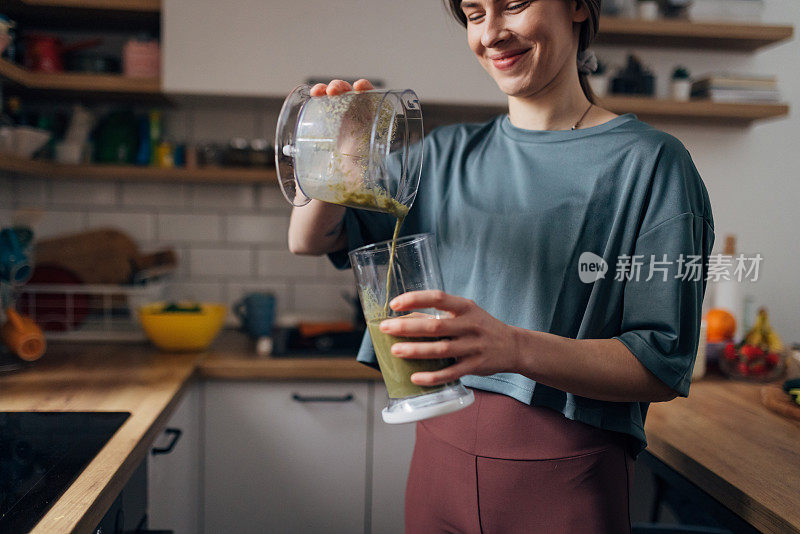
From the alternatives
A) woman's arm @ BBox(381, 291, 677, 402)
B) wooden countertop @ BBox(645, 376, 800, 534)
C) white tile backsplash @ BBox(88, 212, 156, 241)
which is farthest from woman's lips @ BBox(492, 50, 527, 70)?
white tile backsplash @ BBox(88, 212, 156, 241)

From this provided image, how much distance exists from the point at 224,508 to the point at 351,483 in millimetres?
366

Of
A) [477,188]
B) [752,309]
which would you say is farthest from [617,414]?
[752,309]

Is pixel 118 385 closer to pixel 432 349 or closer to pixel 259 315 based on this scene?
pixel 259 315

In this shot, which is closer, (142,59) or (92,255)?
(142,59)

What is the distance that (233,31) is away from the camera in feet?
6.59

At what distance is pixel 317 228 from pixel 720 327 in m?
1.51

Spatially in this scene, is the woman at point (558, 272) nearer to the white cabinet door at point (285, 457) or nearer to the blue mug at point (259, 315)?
the white cabinet door at point (285, 457)

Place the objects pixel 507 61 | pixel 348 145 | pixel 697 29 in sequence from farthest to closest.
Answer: pixel 697 29 → pixel 507 61 → pixel 348 145

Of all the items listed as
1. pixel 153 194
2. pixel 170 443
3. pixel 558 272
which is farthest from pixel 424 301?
pixel 153 194

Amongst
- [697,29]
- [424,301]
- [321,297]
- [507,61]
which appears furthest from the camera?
[321,297]

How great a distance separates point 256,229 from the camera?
2.42 meters

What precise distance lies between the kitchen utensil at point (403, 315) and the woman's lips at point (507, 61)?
1.01ft

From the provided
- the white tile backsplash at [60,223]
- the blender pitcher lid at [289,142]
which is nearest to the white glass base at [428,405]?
the blender pitcher lid at [289,142]

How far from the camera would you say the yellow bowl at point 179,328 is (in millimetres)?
1919
